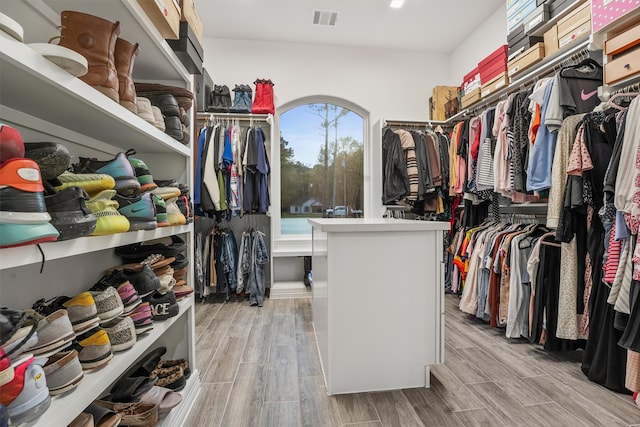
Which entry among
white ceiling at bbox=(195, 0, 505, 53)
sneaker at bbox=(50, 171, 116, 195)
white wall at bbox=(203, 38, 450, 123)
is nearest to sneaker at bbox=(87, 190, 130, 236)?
sneaker at bbox=(50, 171, 116, 195)

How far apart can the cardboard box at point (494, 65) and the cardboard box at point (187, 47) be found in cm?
251

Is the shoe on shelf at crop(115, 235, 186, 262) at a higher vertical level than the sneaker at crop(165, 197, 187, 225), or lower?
lower

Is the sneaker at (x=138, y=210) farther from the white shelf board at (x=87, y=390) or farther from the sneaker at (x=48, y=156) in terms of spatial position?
the white shelf board at (x=87, y=390)

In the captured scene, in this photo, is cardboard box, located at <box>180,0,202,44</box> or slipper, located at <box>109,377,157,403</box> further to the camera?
cardboard box, located at <box>180,0,202,44</box>

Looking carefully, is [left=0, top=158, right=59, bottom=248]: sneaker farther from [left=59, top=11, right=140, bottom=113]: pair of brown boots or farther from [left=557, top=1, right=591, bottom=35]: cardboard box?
[left=557, top=1, right=591, bottom=35]: cardboard box

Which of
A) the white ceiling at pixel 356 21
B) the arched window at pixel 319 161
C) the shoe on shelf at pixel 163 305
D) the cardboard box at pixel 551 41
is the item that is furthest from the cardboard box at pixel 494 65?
the shoe on shelf at pixel 163 305

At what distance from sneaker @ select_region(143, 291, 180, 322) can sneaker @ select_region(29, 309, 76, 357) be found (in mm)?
440

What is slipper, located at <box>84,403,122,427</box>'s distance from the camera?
3.02ft

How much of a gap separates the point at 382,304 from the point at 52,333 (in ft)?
4.26

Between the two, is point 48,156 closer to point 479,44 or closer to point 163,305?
point 163,305

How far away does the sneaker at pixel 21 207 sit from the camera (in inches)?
21.7

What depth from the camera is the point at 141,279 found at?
3.82ft

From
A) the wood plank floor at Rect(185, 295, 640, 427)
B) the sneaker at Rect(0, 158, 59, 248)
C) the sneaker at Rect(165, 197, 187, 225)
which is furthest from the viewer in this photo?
the wood plank floor at Rect(185, 295, 640, 427)

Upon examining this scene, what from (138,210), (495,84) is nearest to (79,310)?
(138,210)
